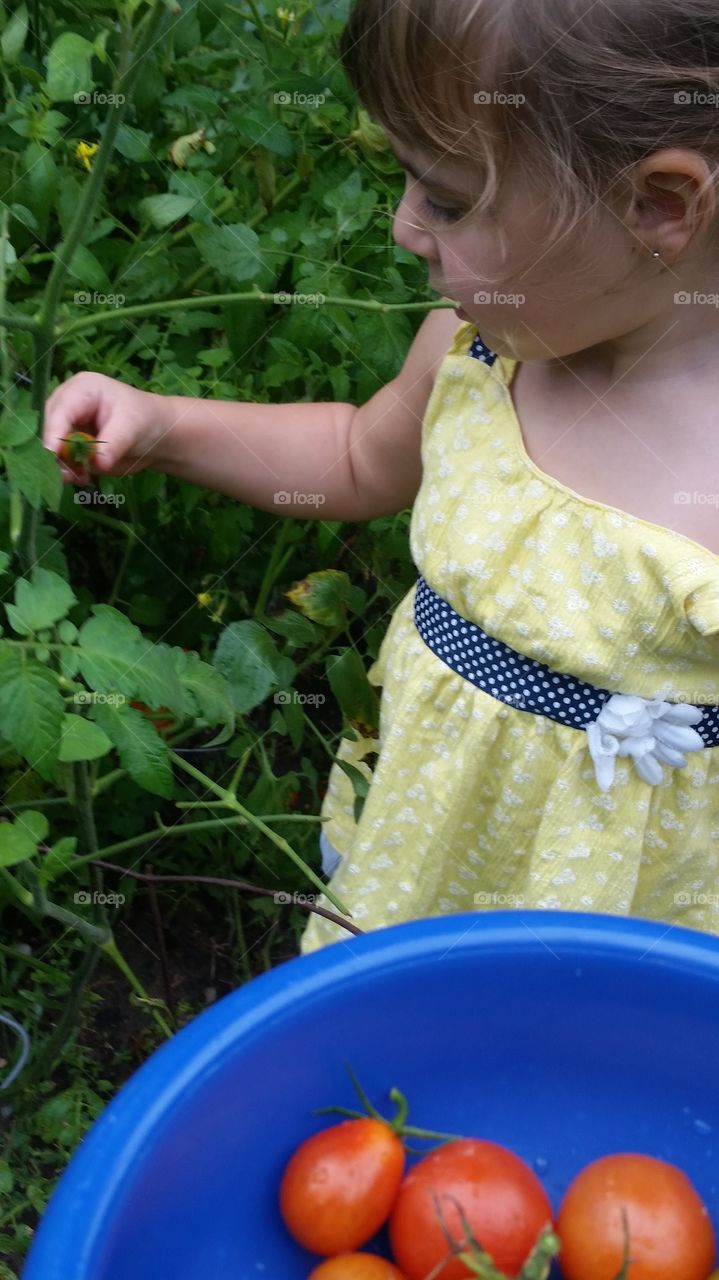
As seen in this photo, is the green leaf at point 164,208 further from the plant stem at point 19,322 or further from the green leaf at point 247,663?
the green leaf at point 247,663

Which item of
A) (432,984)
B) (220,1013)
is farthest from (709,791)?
(220,1013)

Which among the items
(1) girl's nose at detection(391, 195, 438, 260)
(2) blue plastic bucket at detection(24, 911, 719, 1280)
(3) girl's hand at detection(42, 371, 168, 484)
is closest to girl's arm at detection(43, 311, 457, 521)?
(3) girl's hand at detection(42, 371, 168, 484)

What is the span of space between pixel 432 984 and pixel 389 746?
388 millimetres

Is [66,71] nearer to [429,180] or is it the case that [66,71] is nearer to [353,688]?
[429,180]

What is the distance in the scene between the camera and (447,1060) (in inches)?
26.6

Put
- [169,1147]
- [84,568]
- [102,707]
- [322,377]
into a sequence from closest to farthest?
[169,1147] → [102,707] → [322,377] → [84,568]

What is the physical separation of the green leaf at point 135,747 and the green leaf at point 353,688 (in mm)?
270

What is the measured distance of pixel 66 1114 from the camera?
44.7 inches

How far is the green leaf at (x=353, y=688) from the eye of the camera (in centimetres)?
100

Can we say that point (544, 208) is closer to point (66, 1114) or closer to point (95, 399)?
point (95, 399)

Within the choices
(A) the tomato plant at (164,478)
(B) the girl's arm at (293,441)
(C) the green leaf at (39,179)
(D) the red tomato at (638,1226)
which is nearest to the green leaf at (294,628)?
(A) the tomato plant at (164,478)

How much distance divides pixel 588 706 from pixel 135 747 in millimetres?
342

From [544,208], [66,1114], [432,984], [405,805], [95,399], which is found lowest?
[66,1114]

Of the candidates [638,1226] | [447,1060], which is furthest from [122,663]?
[638,1226]
